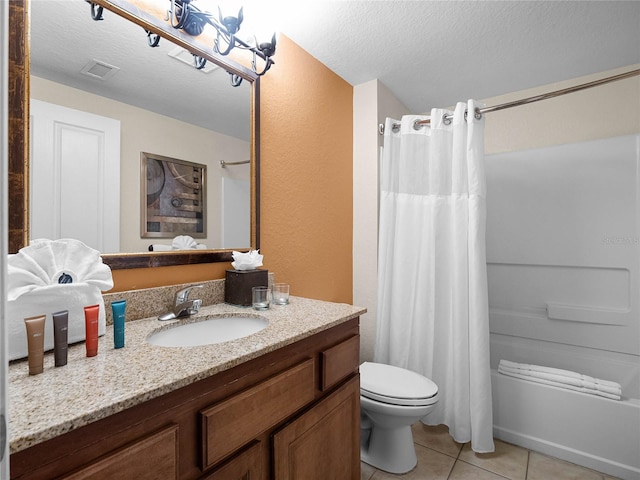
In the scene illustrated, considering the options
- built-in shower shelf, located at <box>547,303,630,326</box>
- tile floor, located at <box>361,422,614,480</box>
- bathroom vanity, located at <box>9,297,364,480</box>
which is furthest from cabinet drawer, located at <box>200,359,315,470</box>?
built-in shower shelf, located at <box>547,303,630,326</box>

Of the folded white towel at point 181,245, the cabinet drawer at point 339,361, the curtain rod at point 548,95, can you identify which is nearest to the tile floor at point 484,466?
the cabinet drawer at point 339,361

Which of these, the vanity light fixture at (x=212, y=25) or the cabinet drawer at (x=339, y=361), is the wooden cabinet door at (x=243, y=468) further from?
the vanity light fixture at (x=212, y=25)

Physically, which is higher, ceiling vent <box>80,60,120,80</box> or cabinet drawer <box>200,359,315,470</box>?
ceiling vent <box>80,60,120,80</box>

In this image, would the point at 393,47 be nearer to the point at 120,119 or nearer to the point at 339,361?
the point at 120,119

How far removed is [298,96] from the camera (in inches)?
75.0

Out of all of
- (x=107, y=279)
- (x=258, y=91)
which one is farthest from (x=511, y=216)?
(x=107, y=279)

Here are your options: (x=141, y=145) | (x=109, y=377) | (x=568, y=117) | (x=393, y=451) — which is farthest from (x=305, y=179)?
(x=568, y=117)

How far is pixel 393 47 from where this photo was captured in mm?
1932

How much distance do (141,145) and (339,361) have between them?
111 cm

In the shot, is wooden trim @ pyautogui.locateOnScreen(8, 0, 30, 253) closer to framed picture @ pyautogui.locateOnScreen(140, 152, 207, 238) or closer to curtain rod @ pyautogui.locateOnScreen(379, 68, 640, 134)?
framed picture @ pyautogui.locateOnScreen(140, 152, 207, 238)

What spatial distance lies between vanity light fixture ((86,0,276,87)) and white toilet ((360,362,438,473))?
5.52 ft

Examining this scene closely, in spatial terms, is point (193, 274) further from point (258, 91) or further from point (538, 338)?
point (538, 338)

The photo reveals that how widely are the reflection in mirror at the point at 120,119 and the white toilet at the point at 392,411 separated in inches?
41.4

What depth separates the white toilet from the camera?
4.99ft
